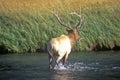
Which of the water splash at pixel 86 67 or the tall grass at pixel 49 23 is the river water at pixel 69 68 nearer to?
the water splash at pixel 86 67

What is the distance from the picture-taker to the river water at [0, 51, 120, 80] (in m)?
17.8

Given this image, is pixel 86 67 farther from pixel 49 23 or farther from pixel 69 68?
pixel 49 23

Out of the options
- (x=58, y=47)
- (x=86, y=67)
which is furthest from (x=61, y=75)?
(x=86, y=67)

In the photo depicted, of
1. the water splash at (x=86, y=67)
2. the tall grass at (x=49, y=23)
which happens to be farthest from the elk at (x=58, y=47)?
the tall grass at (x=49, y=23)

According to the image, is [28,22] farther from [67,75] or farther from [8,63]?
[67,75]

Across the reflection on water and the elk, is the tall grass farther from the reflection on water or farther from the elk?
the reflection on water

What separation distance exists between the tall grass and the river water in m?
3.04

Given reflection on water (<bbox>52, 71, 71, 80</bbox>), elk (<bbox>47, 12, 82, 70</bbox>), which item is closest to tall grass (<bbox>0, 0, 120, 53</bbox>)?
elk (<bbox>47, 12, 82, 70</bbox>)

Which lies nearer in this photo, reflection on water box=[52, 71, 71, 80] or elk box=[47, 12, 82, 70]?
reflection on water box=[52, 71, 71, 80]

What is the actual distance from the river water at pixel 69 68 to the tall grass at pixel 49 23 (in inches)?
120

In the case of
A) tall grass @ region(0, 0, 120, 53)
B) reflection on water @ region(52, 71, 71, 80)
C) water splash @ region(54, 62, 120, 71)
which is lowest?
reflection on water @ region(52, 71, 71, 80)

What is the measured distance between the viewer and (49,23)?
3194 centimetres

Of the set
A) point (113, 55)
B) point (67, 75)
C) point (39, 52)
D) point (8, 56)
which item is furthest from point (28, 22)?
point (67, 75)

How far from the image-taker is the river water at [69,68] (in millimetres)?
17828
